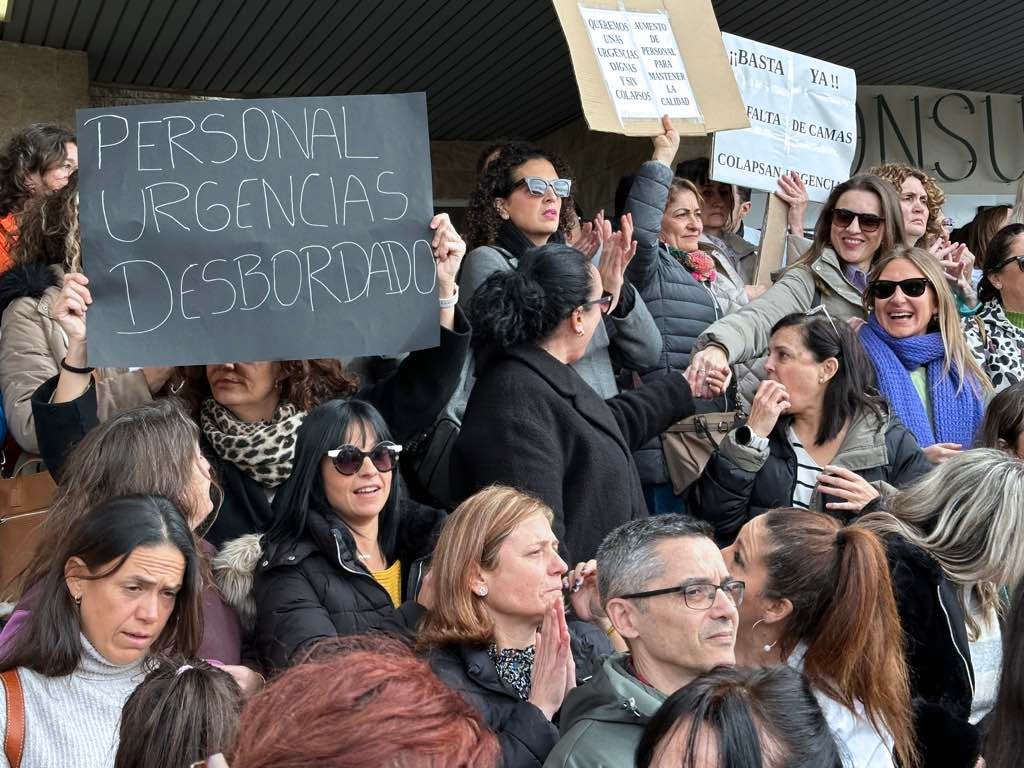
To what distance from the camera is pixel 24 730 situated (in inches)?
125

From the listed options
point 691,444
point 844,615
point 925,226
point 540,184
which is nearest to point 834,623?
point 844,615

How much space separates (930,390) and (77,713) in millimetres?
3695

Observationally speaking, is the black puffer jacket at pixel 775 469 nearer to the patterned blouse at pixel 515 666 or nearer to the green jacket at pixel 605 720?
the patterned blouse at pixel 515 666

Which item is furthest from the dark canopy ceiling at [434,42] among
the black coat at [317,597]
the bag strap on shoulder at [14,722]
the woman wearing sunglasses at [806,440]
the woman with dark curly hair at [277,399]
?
the bag strap on shoulder at [14,722]

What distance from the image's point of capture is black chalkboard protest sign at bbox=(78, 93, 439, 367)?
4.40 meters

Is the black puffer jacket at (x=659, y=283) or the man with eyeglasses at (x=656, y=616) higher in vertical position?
the black puffer jacket at (x=659, y=283)

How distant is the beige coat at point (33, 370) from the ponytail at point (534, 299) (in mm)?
1196

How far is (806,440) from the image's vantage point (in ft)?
17.4

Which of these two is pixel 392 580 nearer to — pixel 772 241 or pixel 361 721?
pixel 361 721

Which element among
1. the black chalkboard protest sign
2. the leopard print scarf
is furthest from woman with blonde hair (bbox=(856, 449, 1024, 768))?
the leopard print scarf

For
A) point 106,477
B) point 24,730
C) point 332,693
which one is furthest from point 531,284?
point 332,693

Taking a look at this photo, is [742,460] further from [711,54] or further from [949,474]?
[711,54]

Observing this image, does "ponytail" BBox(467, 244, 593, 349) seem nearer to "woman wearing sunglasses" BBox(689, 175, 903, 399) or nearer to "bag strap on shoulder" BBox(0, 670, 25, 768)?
"woman wearing sunglasses" BBox(689, 175, 903, 399)

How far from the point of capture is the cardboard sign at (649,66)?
6008mm
